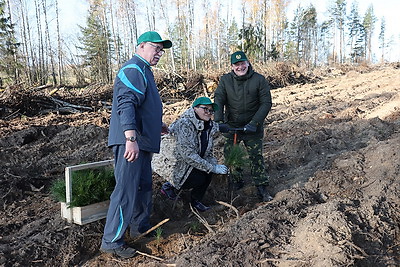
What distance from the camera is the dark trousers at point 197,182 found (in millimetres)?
3798

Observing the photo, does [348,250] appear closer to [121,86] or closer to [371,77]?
[121,86]

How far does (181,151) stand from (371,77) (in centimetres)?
1650

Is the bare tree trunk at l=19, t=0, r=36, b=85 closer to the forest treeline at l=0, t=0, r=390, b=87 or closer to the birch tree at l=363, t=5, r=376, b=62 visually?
the forest treeline at l=0, t=0, r=390, b=87

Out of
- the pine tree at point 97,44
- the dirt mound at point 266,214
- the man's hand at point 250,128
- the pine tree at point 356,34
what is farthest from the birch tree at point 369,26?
the man's hand at point 250,128

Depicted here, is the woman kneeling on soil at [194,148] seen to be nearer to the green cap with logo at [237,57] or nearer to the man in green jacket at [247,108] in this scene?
the man in green jacket at [247,108]

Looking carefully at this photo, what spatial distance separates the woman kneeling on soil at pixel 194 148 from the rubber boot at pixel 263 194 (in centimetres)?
77

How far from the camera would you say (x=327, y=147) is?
6352 mm

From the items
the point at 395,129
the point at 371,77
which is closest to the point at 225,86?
the point at 395,129

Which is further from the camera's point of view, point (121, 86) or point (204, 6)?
point (204, 6)

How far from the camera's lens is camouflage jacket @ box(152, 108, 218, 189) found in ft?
11.9

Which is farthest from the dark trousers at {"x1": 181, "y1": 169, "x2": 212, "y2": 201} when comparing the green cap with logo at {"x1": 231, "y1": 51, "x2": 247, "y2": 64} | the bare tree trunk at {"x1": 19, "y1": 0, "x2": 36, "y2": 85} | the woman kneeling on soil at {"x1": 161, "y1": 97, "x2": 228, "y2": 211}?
the bare tree trunk at {"x1": 19, "y1": 0, "x2": 36, "y2": 85}

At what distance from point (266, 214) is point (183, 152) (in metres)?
1.05

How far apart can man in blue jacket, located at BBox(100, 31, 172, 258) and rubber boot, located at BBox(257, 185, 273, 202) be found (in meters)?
1.80

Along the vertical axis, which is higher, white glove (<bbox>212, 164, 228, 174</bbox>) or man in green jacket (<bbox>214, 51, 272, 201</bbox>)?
man in green jacket (<bbox>214, 51, 272, 201</bbox>)
